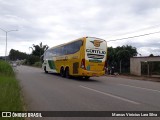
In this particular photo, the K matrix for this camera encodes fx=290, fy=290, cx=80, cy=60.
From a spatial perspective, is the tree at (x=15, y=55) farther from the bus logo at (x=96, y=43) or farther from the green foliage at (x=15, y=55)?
the bus logo at (x=96, y=43)

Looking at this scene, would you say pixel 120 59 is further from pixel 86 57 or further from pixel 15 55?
pixel 15 55

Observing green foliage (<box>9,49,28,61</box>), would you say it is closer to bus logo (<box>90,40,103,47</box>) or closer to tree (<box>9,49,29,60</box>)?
tree (<box>9,49,29,60</box>)

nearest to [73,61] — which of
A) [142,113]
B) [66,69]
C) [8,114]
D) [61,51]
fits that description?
[66,69]

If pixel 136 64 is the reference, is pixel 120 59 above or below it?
above

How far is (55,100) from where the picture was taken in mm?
12258

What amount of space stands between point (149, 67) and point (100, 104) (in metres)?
26.3

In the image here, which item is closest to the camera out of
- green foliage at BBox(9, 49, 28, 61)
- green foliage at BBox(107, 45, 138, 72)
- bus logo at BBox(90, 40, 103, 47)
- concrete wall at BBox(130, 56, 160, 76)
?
bus logo at BBox(90, 40, 103, 47)

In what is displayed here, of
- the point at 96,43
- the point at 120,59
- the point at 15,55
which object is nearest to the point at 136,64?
the point at 120,59

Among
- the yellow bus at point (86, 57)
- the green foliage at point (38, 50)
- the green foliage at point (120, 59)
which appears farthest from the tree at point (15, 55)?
the yellow bus at point (86, 57)

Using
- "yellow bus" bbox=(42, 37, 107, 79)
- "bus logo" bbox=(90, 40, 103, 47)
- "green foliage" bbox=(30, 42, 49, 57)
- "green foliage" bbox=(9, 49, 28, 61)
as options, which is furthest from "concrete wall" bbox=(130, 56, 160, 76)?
"green foliage" bbox=(9, 49, 28, 61)

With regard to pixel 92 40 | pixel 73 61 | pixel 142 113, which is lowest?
pixel 142 113

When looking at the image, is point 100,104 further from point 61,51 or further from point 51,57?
point 51,57

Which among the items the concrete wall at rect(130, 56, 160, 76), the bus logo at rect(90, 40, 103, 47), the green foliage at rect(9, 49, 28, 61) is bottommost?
the concrete wall at rect(130, 56, 160, 76)

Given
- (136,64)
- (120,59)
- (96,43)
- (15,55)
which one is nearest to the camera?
(96,43)
